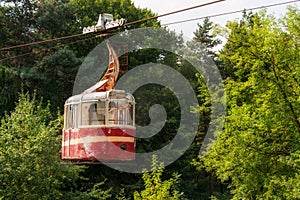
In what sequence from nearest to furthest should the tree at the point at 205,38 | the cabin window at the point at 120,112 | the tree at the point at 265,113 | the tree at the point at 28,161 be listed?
the cabin window at the point at 120,112 → the tree at the point at 265,113 → the tree at the point at 28,161 → the tree at the point at 205,38

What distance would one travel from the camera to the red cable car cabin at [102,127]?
12.8 m

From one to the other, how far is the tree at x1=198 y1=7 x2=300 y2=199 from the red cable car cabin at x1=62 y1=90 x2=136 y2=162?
4.71 m

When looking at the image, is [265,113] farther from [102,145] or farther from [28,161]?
[28,161]

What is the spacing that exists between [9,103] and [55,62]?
11.5 feet

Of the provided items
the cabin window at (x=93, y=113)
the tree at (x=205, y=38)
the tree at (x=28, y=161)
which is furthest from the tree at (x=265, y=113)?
the tree at (x=205, y=38)

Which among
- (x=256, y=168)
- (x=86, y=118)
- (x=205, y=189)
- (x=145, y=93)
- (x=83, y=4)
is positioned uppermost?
(x=83, y=4)

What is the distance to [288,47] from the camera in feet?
54.4

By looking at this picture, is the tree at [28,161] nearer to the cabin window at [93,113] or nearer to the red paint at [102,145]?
the red paint at [102,145]

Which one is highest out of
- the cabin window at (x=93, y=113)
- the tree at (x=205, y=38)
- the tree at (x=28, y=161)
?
the tree at (x=205, y=38)

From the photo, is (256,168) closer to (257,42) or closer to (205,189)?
(257,42)

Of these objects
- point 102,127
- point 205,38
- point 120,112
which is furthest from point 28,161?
point 205,38

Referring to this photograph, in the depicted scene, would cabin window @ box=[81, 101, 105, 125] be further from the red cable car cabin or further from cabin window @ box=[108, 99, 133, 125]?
cabin window @ box=[108, 99, 133, 125]

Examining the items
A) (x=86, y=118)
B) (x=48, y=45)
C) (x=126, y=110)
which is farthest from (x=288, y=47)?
(x=48, y=45)

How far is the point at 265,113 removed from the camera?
1680cm
